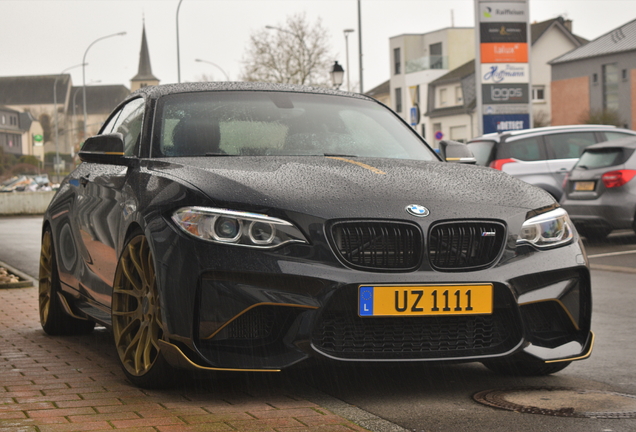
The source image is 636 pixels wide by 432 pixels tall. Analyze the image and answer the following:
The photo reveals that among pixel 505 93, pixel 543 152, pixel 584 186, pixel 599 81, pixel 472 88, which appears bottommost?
pixel 584 186

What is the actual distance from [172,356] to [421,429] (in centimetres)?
115

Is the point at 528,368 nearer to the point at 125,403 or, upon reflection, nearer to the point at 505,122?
the point at 125,403

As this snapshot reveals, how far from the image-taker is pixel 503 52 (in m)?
27.1

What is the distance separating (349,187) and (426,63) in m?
69.4

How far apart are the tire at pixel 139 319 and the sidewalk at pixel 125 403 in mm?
90

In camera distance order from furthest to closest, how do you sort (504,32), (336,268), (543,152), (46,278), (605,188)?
(504,32) → (543,152) → (605,188) → (46,278) → (336,268)

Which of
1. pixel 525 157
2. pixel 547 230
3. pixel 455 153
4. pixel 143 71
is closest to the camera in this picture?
pixel 547 230

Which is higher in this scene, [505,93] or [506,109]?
[505,93]

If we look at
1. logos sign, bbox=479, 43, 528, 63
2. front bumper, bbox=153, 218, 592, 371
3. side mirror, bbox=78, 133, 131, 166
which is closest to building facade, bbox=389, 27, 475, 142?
logos sign, bbox=479, 43, 528, 63

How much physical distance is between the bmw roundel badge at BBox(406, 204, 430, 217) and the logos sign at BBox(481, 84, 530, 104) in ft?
75.3

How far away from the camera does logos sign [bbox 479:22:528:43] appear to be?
88.3 ft

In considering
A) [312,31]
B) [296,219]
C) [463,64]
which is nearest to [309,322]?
[296,219]

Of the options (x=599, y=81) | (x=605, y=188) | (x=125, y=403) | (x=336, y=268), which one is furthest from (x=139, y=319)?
(x=599, y=81)

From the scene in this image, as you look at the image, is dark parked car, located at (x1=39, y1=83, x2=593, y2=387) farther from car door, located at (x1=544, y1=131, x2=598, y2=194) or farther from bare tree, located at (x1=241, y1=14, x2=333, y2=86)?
bare tree, located at (x1=241, y1=14, x2=333, y2=86)
